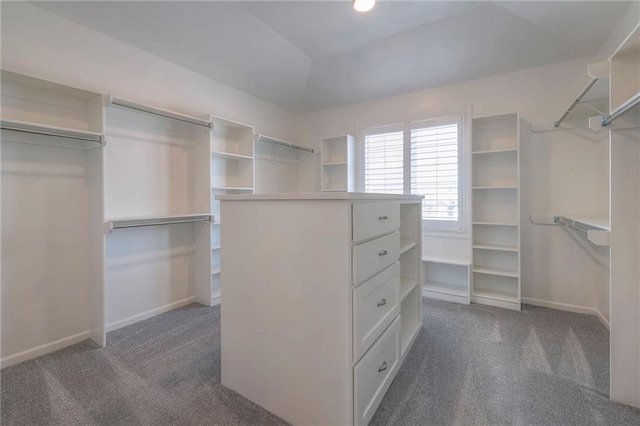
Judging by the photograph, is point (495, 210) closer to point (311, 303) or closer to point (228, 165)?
point (311, 303)

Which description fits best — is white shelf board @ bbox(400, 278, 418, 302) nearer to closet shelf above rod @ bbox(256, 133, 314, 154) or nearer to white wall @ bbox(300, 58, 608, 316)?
white wall @ bbox(300, 58, 608, 316)

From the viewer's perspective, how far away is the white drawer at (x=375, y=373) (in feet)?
4.21

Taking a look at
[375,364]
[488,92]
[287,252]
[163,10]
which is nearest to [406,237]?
[375,364]

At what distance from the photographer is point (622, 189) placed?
4.90ft

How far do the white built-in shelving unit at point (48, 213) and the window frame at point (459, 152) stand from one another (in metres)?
3.09

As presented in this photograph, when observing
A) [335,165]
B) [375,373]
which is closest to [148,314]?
[375,373]

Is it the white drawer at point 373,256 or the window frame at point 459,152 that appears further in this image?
the window frame at point 459,152

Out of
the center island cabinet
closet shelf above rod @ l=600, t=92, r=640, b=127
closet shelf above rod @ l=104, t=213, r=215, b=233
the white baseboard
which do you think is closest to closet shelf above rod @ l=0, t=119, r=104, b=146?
closet shelf above rod @ l=104, t=213, r=215, b=233

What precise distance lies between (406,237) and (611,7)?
2.33m

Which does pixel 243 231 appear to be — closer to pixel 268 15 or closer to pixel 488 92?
pixel 268 15

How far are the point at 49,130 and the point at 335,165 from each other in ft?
10.1

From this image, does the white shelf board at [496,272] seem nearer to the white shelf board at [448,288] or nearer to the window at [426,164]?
the white shelf board at [448,288]

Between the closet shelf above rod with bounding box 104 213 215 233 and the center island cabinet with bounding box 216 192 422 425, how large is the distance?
114 centimetres

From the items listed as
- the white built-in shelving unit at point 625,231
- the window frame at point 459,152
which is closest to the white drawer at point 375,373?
the white built-in shelving unit at point 625,231
